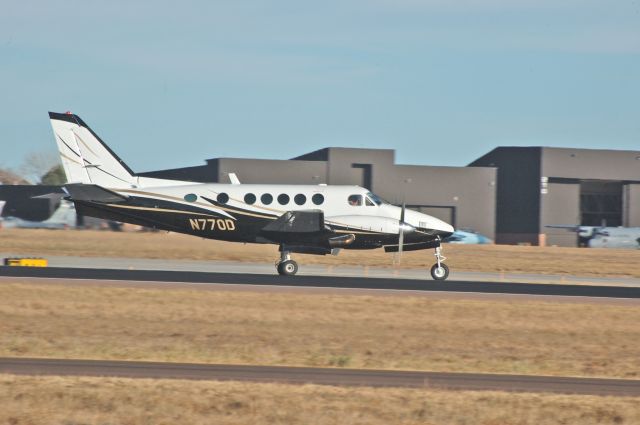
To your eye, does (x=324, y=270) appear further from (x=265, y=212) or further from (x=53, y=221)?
(x=53, y=221)

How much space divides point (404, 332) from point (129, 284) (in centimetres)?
1165

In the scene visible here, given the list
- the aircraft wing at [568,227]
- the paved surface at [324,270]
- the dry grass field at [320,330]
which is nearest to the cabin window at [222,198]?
the paved surface at [324,270]

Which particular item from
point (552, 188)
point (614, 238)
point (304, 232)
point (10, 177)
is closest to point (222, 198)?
point (304, 232)

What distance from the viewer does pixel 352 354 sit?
19.9 metres

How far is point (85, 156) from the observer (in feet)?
124

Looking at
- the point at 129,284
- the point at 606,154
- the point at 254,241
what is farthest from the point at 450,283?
the point at 606,154

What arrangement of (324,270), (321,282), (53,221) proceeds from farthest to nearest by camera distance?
(53,221), (324,270), (321,282)

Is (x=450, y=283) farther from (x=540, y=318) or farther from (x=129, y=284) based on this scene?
(x=129, y=284)

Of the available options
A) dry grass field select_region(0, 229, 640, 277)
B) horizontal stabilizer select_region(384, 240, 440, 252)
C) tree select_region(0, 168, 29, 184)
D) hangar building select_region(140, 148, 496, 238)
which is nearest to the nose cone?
horizontal stabilizer select_region(384, 240, 440, 252)

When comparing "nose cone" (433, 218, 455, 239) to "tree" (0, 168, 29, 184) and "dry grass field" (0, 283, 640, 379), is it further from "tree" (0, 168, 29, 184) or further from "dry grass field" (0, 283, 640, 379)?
"tree" (0, 168, 29, 184)

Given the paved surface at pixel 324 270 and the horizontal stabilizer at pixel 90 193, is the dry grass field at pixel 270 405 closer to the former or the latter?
the horizontal stabilizer at pixel 90 193

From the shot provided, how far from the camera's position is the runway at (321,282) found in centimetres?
3294

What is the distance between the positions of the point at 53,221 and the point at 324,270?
157 feet

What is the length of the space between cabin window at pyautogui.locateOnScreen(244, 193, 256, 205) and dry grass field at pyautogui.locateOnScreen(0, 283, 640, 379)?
704 centimetres
